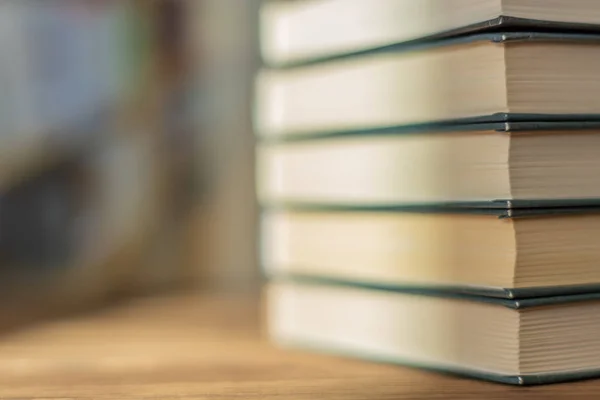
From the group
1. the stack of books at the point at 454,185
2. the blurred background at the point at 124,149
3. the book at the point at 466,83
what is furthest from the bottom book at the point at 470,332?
the blurred background at the point at 124,149

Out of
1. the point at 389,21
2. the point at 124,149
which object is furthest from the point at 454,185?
the point at 124,149

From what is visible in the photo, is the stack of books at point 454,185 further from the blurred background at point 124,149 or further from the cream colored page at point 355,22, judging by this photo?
the blurred background at point 124,149

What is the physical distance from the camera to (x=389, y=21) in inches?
21.1

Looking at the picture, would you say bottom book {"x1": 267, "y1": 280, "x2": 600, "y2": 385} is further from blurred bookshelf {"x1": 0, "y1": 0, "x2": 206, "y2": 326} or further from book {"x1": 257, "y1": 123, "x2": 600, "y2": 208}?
blurred bookshelf {"x1": 0, "y1": 0, "x2": 206, "y2": 326}

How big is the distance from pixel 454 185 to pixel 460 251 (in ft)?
0.13

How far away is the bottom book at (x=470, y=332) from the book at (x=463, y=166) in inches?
2.3

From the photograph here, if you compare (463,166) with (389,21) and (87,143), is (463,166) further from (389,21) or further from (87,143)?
(87,143)

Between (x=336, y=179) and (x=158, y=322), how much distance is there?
0.88 ft

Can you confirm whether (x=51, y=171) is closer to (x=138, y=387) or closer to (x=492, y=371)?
(x=138, y=387)

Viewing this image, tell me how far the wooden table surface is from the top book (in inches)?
7.9

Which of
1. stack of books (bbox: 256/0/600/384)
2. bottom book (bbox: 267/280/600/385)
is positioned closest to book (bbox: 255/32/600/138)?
stack of books (bbox: 256/0/600/384)

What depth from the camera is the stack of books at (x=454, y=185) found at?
47 cm

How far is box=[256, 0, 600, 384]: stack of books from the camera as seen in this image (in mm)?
465

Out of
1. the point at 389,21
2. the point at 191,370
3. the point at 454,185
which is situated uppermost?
the point at 389,21
